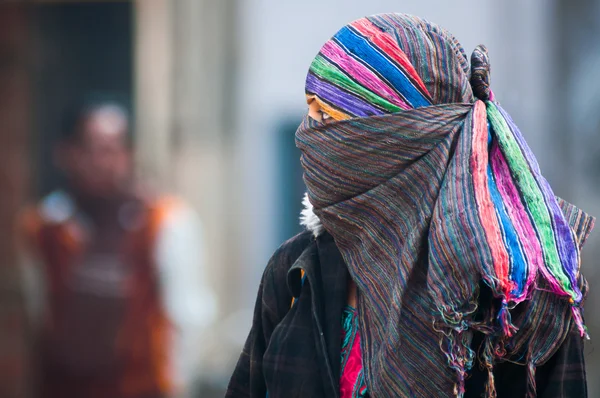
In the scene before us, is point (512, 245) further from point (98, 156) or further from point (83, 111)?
point (83, 111)

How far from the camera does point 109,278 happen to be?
582 cm

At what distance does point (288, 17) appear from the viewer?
6.91 m

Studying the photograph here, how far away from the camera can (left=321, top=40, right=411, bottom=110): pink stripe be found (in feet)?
5.83

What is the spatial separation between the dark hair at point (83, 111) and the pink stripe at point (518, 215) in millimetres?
4451

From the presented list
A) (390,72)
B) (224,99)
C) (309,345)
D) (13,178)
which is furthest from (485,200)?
(224,99)

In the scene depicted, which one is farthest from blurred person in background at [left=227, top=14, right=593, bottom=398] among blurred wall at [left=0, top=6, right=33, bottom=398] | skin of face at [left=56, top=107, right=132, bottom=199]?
blurred wall at [left=0, top=6, right=33, bottom=398]

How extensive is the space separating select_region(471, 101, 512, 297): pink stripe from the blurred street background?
4399 mm

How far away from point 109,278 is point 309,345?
162 inches

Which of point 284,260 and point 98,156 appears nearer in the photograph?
point 284,260

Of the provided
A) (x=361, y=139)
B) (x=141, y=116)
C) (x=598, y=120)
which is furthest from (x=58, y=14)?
(x=361, y=139)

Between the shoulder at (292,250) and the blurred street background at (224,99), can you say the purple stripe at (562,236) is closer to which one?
the shoulder at (292,250)

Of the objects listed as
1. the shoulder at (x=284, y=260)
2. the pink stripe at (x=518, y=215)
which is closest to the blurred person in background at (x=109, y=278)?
the shoulder at (x=284, y=260)

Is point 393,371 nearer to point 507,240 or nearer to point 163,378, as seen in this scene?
point 507,240

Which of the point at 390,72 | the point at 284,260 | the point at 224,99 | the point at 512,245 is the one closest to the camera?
the point at 512,245
